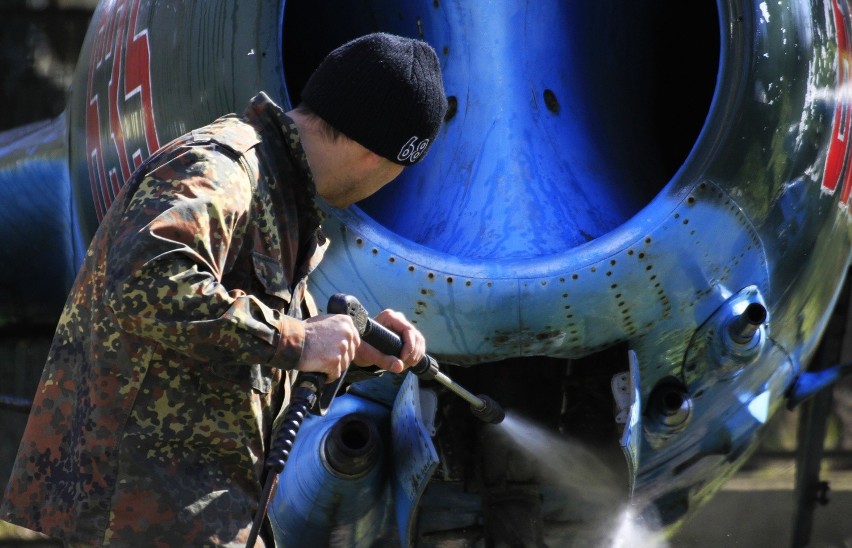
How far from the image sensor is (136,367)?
206 cm

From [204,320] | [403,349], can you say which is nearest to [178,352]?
[204,320]

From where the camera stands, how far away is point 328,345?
6.67 feet

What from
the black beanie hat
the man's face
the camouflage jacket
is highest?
the black beanie hat

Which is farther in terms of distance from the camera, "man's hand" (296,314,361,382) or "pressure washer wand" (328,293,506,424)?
"pressure washer wand" (328,293,506,424)

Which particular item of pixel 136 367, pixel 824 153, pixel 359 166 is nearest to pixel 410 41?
pixel 359 166

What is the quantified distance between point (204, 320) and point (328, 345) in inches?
7.8

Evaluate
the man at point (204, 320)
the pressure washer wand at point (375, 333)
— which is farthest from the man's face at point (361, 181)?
the pressure washer wand at point (375, 333)

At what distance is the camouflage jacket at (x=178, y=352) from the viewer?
1.95m

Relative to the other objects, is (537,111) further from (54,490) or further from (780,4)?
(54,490)

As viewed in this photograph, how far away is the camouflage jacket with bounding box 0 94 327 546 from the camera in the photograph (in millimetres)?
1952

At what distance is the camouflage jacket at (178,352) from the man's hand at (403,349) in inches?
7.0

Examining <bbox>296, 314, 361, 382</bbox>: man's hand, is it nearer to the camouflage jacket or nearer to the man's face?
the camouflage jacket

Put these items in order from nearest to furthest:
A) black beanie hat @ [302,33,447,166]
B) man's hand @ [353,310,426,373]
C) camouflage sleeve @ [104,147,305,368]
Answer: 1. camouflage sleeve @ [104,147,305,368]
2. black beanie hat @ [302,33,447,166]
3. man's hand @ [353,310,426,373]

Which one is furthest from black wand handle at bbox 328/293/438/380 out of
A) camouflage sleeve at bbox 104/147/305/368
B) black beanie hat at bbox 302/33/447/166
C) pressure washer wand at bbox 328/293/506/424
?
black beanie hat at bbox 302/33/447/166
